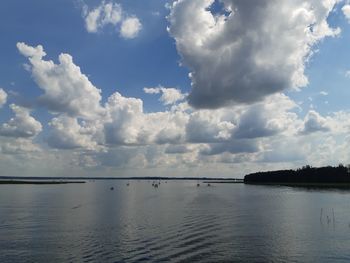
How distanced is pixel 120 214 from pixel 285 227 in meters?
29.5

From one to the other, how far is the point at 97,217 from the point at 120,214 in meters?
5.66

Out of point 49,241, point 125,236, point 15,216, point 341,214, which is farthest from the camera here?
point 341,214

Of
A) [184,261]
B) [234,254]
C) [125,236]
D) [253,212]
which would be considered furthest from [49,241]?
[253,212]

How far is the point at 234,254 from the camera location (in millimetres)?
38969

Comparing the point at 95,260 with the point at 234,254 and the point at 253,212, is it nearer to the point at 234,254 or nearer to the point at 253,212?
the point at 234,254

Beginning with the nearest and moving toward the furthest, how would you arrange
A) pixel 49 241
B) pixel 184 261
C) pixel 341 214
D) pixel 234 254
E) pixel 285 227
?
pixel 184 261 < pixel 234 254 < pixel 49 241 < pixel 285 227 < pixel 341 214

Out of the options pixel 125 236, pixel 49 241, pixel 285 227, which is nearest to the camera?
pixel 49 241

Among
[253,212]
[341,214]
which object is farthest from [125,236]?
[341,214]

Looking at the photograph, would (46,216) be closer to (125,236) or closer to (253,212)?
(125,236)

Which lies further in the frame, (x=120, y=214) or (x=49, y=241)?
(x=120, y=214)

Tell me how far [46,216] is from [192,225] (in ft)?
85.1

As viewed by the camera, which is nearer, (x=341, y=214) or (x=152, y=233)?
(x=152, y=233)

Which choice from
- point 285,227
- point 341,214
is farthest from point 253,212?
point 285,227

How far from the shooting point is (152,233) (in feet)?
166
